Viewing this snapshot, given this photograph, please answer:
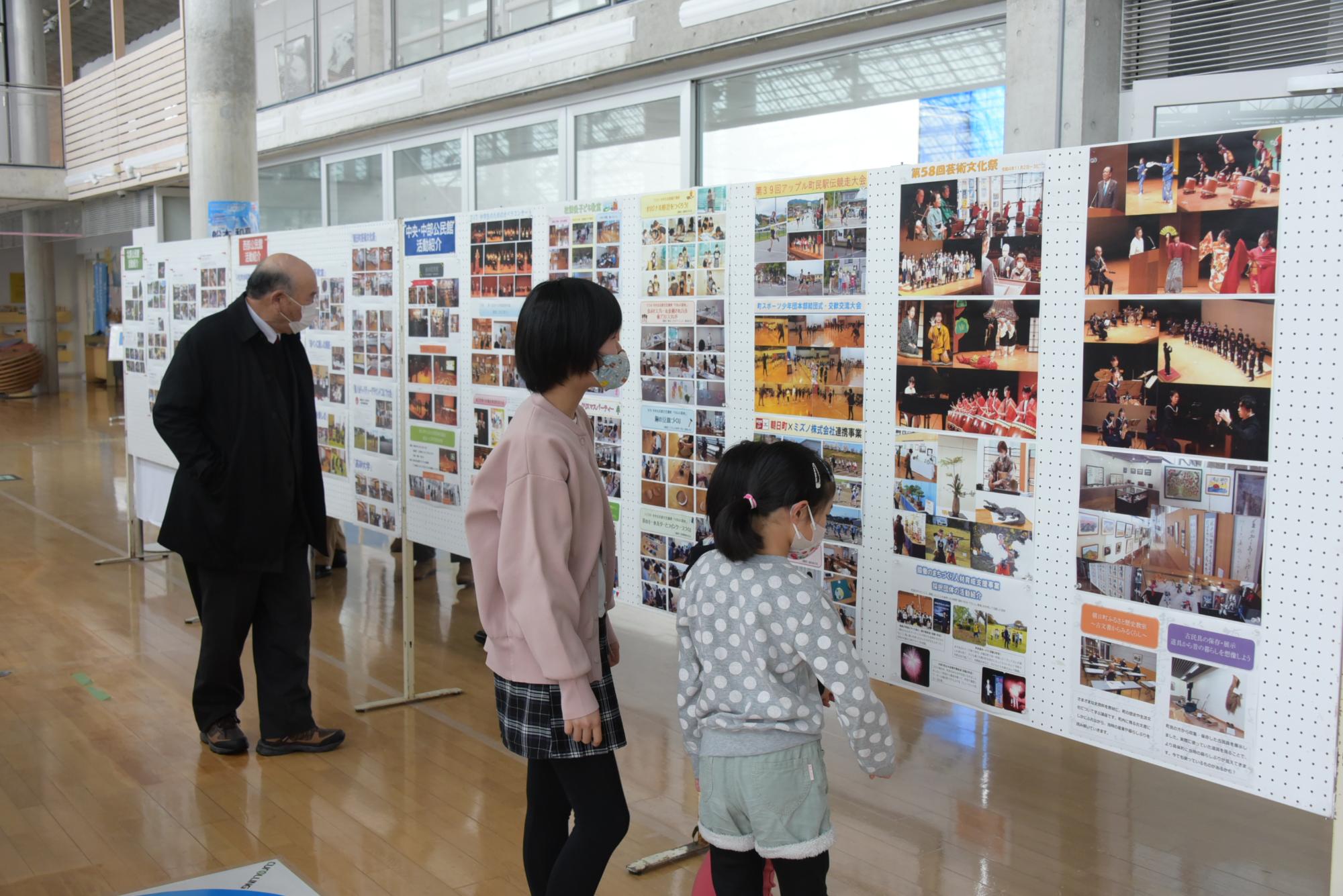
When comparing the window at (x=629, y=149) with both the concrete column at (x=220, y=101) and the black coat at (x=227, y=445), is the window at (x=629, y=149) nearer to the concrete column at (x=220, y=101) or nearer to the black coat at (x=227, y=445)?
the concrete column at (x=220, y=101)

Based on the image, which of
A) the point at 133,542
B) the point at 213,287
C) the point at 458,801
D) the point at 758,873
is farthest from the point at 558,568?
the point at 133,542

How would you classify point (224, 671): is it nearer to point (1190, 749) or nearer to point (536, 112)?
point (1190, 749)

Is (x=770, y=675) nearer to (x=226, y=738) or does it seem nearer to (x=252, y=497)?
(x=252, y=497)

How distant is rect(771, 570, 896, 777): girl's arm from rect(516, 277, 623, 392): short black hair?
591 mm

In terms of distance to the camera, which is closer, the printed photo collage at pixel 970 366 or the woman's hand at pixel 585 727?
the woman's hand at pixel 585 727

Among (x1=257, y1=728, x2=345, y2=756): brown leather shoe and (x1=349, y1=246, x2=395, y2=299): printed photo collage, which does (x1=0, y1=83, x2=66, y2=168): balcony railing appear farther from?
(x1=257, y1=728, x2=345, y2=756): brown leather shoe

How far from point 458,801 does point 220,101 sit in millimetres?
6616

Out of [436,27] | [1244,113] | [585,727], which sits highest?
[436,27]

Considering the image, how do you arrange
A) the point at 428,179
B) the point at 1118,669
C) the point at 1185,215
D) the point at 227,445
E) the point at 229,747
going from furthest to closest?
the point at 428,179, the point at 229,747, the point at 227,445, the point at 1118,669, the point at 1185,215

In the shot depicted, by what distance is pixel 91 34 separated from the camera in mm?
22141

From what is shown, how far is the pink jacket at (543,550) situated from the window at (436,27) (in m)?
7.07

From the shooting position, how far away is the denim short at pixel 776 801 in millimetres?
2076

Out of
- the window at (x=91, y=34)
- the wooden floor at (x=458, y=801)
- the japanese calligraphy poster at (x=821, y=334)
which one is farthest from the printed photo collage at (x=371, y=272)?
the window at (x=91, y=34)

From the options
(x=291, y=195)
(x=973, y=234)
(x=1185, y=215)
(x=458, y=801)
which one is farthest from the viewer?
(x=291, y=195)
